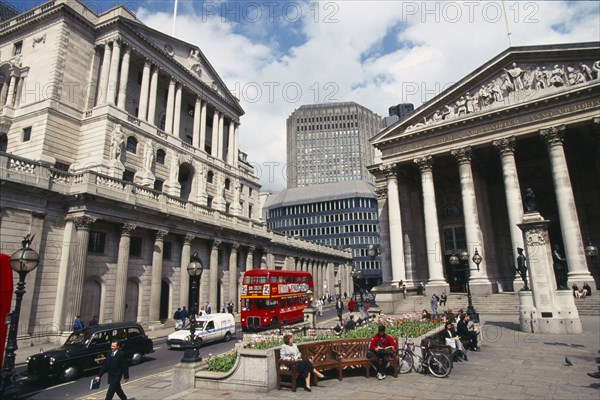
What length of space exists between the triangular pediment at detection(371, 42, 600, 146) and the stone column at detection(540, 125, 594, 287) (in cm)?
335

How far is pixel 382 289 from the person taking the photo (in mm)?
Result: 32312

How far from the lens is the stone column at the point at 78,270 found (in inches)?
910

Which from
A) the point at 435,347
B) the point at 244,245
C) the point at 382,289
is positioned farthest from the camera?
the point at 244,245

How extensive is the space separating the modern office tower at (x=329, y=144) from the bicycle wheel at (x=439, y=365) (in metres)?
122

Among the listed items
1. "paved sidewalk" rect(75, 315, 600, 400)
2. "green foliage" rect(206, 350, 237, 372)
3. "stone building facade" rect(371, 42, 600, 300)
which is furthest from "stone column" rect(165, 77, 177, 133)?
"green foliage" rect(206, 350, 237, 372)

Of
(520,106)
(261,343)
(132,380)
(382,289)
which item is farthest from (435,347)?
(520,106)

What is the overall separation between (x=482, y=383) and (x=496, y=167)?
1227 inches

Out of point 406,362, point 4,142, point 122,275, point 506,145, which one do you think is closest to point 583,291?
point 506,145

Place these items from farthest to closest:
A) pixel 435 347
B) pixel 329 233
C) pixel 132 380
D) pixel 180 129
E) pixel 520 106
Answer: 1. pixel 329 233
2. pixel 180 129
3. pixel 520 106
4. pixel 132 380
5. pixel 435 347

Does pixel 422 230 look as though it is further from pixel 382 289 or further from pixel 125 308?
pixel 125 308

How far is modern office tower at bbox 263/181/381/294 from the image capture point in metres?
89.4

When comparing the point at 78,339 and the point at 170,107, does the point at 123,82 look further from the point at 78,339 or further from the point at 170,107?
the point at 78,339

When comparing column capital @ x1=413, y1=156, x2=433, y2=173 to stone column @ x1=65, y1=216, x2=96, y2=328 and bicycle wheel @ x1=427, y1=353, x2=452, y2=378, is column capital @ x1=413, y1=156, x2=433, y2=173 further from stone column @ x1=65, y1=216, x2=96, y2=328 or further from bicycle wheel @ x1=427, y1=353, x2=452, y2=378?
stone column @ x1=65, y1=216, x2=96, y2=328

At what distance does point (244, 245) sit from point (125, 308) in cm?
1553
